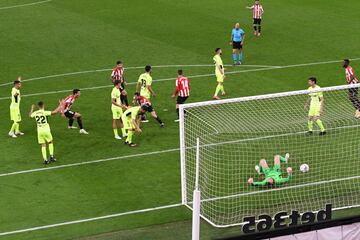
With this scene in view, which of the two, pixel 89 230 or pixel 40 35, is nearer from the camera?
pixel 89 230

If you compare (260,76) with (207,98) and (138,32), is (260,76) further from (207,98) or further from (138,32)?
(138,32)

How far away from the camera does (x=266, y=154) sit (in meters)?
25.6

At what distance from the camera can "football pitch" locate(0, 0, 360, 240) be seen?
23469 millimetres

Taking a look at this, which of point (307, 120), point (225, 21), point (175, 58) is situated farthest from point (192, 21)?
point (307, 120)

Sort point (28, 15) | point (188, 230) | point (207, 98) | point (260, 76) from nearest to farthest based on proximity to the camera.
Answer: point (188, 230), point (207, 98), point (260, 76), point (28, 15)

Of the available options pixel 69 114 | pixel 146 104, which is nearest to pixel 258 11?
pixel 146 104

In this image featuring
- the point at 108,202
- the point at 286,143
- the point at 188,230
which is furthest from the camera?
the point at 286,143

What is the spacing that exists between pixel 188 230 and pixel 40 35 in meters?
22.0

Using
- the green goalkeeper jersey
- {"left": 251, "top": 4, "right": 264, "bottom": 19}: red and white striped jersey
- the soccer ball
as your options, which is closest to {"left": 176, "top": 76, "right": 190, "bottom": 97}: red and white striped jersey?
the green goalkeeper jersey

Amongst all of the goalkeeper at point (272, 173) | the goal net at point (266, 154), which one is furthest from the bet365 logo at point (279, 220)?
the goalkeeper at point (272, 173)

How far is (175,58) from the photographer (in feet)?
125

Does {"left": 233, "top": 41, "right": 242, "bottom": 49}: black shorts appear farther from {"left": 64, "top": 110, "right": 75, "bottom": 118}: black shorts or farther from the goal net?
{"left": 64, "top": 110, "right": 75, "bottom": 118}: black shorts

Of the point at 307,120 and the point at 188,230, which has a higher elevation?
the point at 307,120

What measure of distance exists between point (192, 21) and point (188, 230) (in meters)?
23.1
